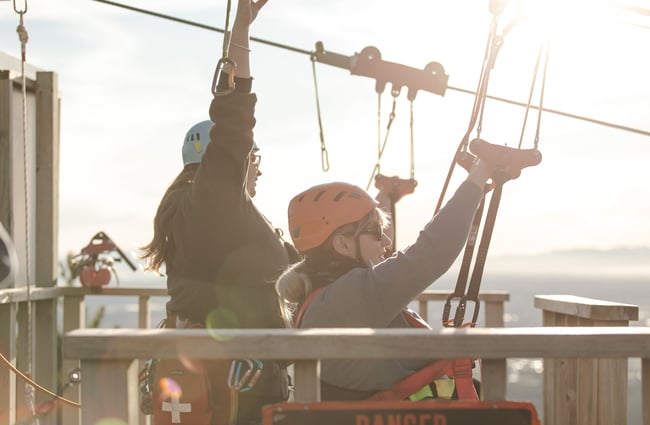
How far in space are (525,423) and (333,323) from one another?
0.75m

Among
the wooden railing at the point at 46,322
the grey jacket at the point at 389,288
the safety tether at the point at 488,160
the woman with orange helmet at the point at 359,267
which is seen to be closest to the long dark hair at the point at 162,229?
the woman with orange helmet at the point at 359,267

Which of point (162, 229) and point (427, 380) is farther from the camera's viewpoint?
point (162, 229)

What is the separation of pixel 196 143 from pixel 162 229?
54 cm

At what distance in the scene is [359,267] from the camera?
2689 millimetres

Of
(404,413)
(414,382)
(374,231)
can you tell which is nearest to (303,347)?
(404,413)

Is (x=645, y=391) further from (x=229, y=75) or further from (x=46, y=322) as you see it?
(x=46, y=322)

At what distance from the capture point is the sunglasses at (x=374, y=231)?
2814mm

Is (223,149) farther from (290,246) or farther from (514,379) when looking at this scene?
(514,379)

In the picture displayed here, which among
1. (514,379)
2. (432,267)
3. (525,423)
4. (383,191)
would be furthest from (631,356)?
(514,379)

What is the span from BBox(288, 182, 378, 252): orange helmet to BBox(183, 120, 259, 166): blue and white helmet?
1.72 feet

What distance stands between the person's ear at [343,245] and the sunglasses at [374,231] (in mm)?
58

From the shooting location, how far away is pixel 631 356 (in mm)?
1973

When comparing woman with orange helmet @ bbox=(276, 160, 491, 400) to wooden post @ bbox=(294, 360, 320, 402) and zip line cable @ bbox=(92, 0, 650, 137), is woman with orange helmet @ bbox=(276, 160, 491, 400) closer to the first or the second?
wooden post @ bbox=(294, 360, 320, 402)

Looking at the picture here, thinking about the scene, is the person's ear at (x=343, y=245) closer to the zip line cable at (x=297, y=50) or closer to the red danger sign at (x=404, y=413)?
the red danger sign at (x=404, y=413)
